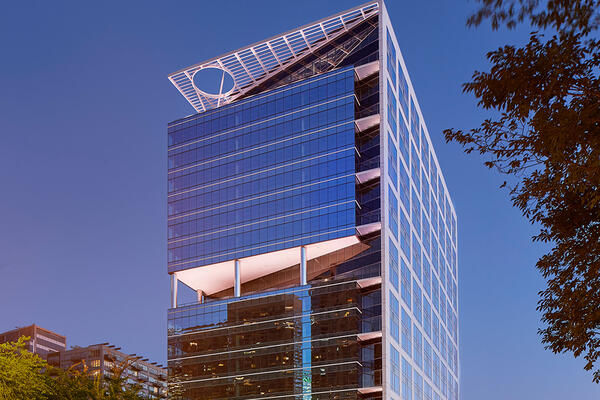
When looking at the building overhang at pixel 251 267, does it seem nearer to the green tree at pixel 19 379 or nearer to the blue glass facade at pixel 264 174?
the blue glass facade at pixel 264 174

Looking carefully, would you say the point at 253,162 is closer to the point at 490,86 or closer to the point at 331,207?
the point at 331,207

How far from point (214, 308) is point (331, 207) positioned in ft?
76.5

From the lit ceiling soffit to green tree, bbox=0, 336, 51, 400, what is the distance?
76342 mm

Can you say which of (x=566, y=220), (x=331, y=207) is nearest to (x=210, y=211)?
(x=331, y=207)

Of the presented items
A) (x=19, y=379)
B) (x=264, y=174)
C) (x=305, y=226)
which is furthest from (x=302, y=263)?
(x=19, y=379)

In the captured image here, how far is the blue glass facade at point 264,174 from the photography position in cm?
11312

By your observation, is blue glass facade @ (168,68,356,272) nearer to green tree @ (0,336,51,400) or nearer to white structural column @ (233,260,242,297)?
white structural column @ (233,260,242,297)

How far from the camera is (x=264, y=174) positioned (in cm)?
12075

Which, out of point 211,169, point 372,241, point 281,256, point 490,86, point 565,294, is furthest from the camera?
point 211,169

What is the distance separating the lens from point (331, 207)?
11200 centimetres

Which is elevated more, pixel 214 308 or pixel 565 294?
pixel 214 308

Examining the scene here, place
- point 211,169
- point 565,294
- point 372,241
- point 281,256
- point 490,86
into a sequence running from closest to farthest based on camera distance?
point 490,86, point 565,294, point 372,241, point 281,256, point 211,169

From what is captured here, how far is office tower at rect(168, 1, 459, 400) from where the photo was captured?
108688mm

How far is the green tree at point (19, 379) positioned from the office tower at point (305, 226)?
58.9 meters
